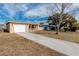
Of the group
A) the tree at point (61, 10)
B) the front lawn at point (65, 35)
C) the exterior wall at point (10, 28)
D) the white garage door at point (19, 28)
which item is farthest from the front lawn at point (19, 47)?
the tree at point (61, 10)

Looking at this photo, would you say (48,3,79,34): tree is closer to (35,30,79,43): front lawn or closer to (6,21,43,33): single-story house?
(35,30,79,43): front lawn

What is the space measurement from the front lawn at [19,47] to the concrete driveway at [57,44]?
31cm

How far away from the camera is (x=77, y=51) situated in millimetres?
7129

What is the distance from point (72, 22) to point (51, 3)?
1448 millimetres

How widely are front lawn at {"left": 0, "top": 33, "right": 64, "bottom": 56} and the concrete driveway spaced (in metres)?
0.31

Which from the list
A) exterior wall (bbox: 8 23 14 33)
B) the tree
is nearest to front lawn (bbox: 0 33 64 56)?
exterior wall (bbox: 8 23 14 33)

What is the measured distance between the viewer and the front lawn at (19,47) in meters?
7.02

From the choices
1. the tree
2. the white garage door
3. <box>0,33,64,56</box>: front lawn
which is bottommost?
<box>0,33,64,56</box>: front lawn

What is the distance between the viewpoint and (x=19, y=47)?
25.4 ft

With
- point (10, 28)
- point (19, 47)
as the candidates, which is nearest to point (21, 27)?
point (10, 28)

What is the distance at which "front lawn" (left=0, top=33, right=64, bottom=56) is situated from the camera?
7.02m

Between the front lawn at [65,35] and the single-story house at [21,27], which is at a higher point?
the single-story house at [21,27]

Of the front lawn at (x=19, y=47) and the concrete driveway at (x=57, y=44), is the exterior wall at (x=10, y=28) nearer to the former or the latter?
the front lawn at (x=19, y=47)

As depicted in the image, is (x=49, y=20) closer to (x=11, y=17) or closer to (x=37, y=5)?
(x=37, y=5)
